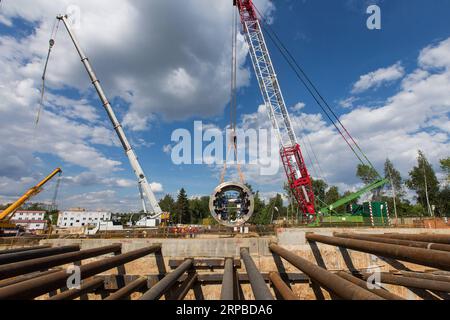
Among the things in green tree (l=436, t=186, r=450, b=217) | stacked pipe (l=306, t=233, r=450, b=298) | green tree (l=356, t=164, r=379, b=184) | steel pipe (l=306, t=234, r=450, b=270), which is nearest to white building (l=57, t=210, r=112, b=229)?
green tree (l=356, t=164, r=379, b=184)

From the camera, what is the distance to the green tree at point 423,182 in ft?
239

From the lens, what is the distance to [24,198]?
129 feet

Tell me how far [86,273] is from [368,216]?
38895 millimetres

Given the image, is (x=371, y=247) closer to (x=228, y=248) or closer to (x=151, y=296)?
(x=151, y=296)

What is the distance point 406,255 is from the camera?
625cm

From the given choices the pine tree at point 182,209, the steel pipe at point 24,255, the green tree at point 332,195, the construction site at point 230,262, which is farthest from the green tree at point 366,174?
the steel pipe at point 24,255

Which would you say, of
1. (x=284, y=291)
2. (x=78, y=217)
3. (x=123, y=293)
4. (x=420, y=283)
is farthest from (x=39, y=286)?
(x=78, y=217)

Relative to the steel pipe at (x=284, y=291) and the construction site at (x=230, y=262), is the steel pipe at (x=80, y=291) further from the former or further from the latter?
the steel pipe at (x=284, y=291)

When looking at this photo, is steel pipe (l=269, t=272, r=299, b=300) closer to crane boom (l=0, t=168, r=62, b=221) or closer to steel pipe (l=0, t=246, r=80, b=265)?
steel pipe (l=0, t=246, r=80, b=265)

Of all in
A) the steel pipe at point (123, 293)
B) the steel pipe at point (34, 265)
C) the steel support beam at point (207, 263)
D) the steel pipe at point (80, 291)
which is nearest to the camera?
the steel pipe at point (34, 265)

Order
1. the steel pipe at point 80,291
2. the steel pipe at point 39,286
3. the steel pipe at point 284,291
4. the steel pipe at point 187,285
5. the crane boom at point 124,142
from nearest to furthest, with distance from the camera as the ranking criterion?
the steel pipe at point 39,286 → the steel pipe at point 284,291 → the steel pipe at point 80,291 → the steel pipe at point 187,285 → the crane boom at point 124,142

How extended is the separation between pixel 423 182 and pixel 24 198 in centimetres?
10042

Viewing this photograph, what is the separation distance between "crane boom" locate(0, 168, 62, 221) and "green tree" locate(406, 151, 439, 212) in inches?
3790

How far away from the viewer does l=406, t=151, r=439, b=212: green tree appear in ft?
239
